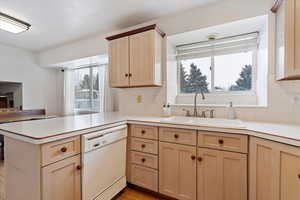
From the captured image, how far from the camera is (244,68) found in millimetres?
2053

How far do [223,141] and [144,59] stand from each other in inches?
53.4

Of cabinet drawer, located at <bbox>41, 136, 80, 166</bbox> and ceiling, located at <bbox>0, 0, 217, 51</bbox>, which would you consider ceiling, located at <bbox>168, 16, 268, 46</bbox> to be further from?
cabinet drawer, located at <bbox>41, 136, 80, 166</bbox>

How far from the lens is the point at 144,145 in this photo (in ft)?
5.80

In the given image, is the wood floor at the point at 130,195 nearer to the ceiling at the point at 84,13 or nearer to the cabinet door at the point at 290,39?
the cabinet door at the point at 290,39

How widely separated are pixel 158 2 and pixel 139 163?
1.98 meters

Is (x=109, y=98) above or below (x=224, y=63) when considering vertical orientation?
below

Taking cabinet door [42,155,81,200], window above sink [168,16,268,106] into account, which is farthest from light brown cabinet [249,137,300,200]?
cabinet door [42,155,81,200]

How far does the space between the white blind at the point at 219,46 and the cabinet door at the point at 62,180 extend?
2060 millimetres

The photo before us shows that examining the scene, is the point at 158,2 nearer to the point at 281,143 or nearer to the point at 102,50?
the point at 102,50

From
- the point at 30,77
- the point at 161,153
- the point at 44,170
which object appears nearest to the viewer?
the point at 44,170

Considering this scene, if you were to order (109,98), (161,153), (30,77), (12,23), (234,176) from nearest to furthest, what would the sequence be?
(234,176)
(161,153)
(12,23)
(109,98)
(30,77)

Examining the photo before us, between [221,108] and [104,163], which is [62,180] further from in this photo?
[221,108]

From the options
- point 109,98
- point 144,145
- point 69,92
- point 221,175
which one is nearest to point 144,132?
point 144,145

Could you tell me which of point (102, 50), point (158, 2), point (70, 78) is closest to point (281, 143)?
point (158, 2)
